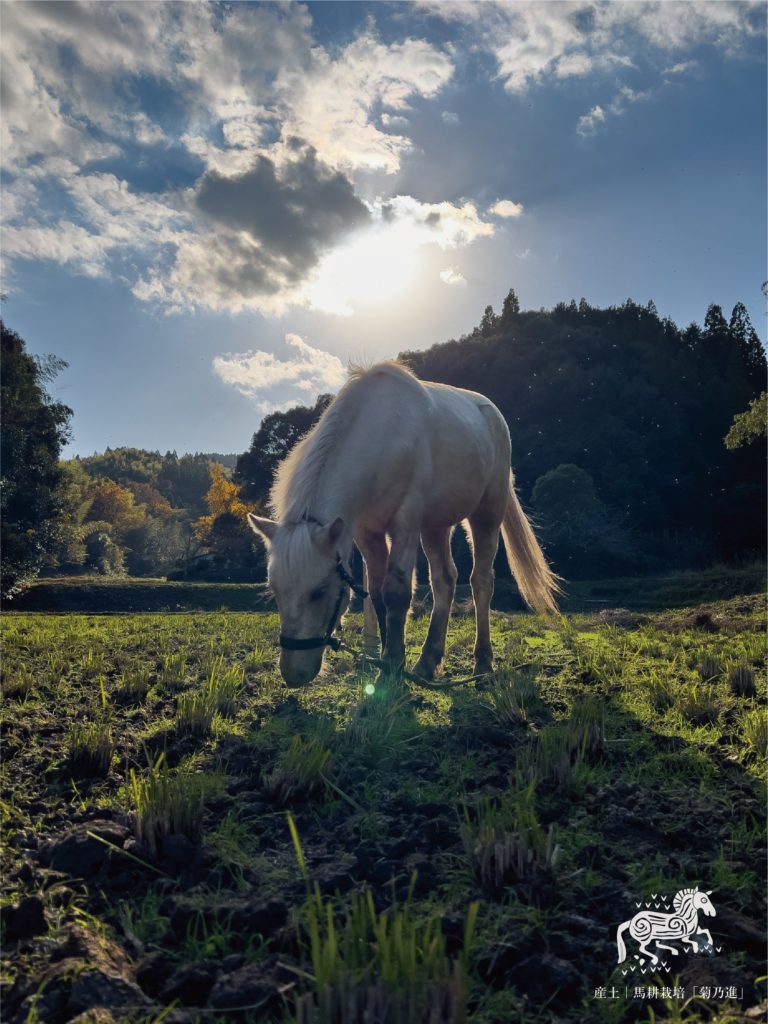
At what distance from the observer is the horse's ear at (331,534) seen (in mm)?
4008

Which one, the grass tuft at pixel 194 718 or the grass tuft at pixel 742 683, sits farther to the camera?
the grass tuft at pixel 742 683

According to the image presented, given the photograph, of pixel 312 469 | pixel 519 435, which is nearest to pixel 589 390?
pixel 519 435

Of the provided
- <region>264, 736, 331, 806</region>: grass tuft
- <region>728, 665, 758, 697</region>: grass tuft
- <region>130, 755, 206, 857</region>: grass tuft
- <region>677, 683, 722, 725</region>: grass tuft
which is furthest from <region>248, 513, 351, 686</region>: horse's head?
<region>728, 665, 758, 697</region>: grass tuft

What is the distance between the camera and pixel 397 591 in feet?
16.6

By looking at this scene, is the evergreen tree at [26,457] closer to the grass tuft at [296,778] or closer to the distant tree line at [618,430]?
the distant tree line at [618,430]

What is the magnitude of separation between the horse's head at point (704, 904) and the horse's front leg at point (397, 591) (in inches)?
128

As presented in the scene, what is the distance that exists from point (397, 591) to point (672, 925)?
3.44m

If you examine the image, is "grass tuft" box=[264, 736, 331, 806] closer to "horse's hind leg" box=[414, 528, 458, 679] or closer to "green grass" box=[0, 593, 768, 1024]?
"green grass" box=[0, 593, 768, 1024]

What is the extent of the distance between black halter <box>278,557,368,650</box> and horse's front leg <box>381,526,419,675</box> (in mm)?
780

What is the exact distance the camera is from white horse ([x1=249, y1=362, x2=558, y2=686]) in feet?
13.2

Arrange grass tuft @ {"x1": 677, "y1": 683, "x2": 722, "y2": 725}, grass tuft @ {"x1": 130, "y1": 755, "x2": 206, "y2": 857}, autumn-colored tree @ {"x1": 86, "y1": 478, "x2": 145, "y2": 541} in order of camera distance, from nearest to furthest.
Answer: grass tuft @ {"x1": 130, "y1": 755, "x2": 206, "y2": 857} < grass tuft @ {"x1": 677, "y1": 683, "x2": 722, "y2": 725} < autumn-colored tree @ {"x1": 86, "y1": 478, "x2": 145, "y2": 541}

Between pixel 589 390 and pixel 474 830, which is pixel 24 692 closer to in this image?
pixel 474 830

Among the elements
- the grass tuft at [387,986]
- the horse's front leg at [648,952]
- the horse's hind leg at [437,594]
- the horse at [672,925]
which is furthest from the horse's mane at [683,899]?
the horse's hind leg at [437,594]

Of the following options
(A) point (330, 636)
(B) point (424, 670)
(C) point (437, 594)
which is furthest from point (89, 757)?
(C) point (437, 594)
